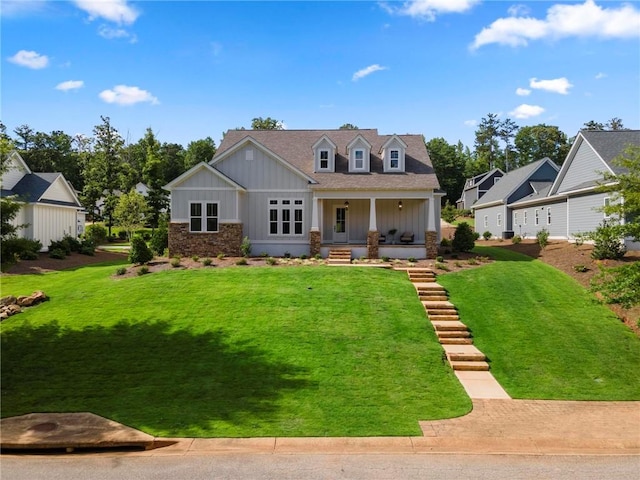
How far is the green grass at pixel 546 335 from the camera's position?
995 centimetres

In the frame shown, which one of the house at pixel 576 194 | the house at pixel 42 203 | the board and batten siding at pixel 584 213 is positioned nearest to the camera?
the board and batten siding at pixel 584 213

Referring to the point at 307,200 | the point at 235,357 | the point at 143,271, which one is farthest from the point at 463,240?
the point at 143,271

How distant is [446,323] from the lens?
43.2ft

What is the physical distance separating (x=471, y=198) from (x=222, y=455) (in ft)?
187

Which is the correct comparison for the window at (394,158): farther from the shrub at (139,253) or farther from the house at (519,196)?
the house at (519,196)

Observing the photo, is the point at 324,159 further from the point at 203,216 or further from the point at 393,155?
the point at 203,216

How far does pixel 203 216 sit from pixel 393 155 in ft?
36.0

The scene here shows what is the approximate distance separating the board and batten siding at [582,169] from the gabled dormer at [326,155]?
14.0 m

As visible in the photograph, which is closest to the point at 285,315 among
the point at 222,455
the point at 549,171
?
the point at 222,455

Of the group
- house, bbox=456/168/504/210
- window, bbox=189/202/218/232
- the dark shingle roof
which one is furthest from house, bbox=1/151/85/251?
house, bbox=456/168/504/210

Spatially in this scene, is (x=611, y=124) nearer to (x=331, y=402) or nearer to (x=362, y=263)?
(x=362, y=263)

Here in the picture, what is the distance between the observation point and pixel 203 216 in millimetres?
21594

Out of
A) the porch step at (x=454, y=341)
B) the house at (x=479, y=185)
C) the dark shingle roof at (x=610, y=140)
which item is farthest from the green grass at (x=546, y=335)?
the house at (x=479, y=185)

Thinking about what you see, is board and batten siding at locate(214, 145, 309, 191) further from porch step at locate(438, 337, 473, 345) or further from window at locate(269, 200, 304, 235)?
porch step at locate(438, 337, 473, 345)
